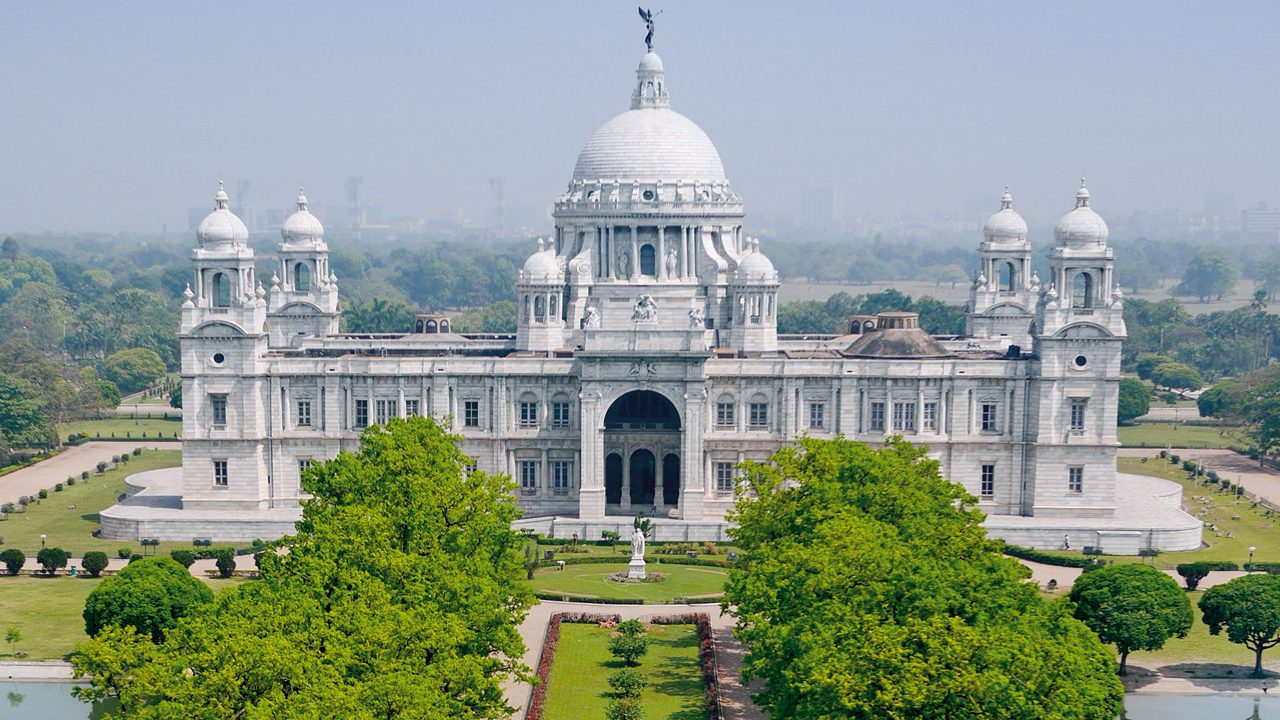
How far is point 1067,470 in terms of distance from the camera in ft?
344

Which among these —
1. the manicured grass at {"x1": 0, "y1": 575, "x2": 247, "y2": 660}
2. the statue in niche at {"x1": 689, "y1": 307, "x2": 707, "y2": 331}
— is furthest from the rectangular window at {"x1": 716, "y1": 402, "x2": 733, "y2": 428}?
the manicured grass at {"x1": 0, "y1": 575, "x2": 247, "y2": 660}

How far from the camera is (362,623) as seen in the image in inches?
2151

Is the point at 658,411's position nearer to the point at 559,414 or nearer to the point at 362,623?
the point at 559,414

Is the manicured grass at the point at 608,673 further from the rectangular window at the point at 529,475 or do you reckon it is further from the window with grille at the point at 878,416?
the window with grille at the point at 878,416

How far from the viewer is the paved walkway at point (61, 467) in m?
117

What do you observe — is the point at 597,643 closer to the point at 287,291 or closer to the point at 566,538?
the point at 566,538

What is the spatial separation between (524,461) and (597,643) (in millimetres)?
30383

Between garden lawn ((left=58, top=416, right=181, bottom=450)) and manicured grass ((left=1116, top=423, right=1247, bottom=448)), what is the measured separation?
7908 centimetres

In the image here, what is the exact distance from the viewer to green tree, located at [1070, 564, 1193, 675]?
72938mm

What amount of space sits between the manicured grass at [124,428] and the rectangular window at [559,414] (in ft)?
155

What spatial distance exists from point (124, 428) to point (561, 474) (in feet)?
187

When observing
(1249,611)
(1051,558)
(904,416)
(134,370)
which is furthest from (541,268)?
(134,370)

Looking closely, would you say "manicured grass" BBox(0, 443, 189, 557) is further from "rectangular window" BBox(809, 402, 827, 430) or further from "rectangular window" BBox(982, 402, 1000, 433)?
"rectangular window" BBox(982, 402, 1000, 433)

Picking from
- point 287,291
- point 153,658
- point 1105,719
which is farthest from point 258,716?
point 287,291
